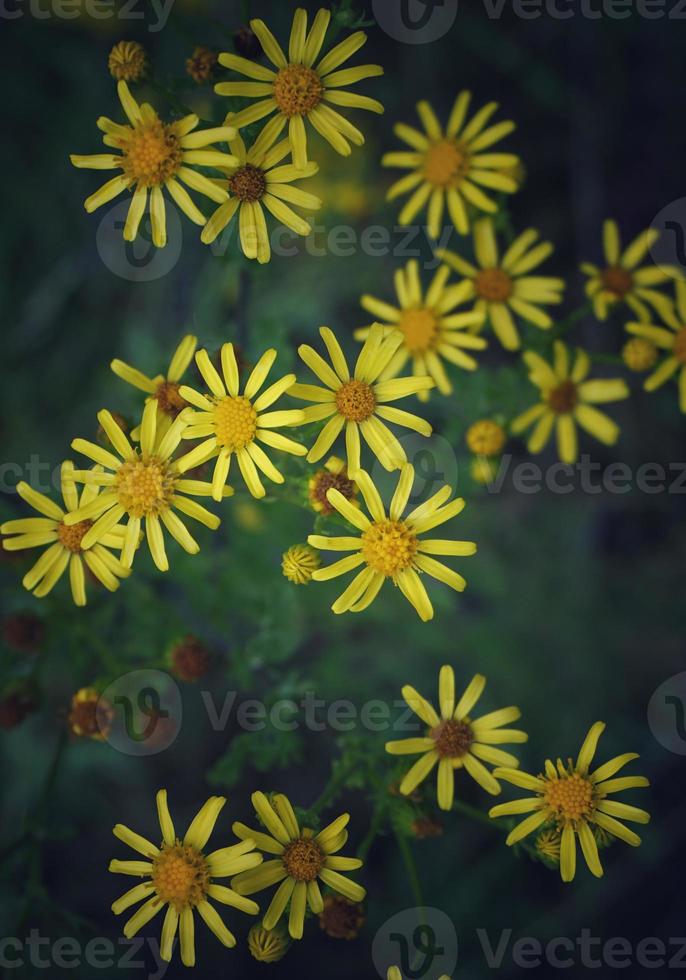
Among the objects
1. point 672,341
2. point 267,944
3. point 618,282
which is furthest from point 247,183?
point 267,944

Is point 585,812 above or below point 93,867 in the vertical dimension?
above

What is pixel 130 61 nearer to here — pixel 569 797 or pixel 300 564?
pixel 300 564

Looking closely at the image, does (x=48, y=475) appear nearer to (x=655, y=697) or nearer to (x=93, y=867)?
(x=93, y=867)

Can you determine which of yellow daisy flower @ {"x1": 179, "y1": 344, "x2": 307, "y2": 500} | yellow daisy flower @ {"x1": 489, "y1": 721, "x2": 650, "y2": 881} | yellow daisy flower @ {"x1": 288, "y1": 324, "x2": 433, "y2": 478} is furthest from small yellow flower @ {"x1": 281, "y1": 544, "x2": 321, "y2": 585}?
yellow daisy flower @ {"x1": 489, "y1": 721, "x2": 650, "y2": 881}

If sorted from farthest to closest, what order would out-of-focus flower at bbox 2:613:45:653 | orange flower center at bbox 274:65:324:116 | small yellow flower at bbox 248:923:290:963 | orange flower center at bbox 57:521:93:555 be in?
1. out-of-focus flower at bbox 2:613:45:653
2. orange flower center at bbox 57:521:93:555
3. orange flower center at bbox 274:65:324:116
4. small yellow flower at bbox 248:923:290:963

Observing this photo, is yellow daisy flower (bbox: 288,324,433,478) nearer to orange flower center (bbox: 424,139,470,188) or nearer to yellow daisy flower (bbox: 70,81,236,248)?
yellow daisy flower (bbox: 70,81,236,248)

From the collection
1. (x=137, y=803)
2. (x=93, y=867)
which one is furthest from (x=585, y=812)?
→ (x=93, y=867)
